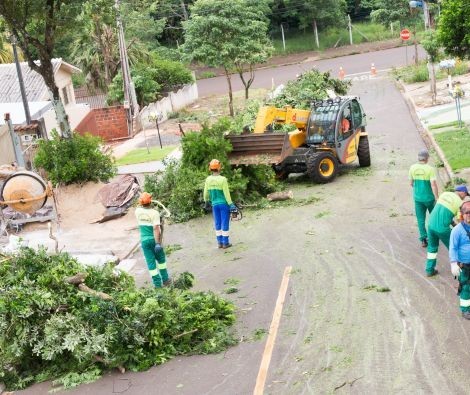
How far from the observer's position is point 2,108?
26656 mm

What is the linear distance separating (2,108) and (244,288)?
17.4 m

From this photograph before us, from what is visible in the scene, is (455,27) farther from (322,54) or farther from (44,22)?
(322,54)

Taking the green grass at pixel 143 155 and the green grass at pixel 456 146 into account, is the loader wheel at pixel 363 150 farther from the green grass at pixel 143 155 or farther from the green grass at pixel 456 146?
the green grass at pixel 143 155

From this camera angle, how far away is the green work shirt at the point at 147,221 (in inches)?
480

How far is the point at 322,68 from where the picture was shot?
48062 mm

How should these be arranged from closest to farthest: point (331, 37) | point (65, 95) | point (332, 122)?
point (332, 122) < point (65, 95) < point (331, 37)

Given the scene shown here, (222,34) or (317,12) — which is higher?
(317,12)

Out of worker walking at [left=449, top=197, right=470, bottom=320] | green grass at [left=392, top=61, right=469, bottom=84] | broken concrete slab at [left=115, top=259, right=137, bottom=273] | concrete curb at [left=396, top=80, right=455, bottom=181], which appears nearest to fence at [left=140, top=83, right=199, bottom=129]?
concrete curb at [left=396, top=80, right=455, bottom=181]

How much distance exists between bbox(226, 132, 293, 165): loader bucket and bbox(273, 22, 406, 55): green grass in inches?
1533

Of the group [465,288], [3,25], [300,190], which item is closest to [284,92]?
[300,190]

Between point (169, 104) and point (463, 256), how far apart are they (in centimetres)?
3137

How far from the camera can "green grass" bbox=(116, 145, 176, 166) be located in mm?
27430

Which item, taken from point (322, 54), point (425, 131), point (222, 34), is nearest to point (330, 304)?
point (425, 131)

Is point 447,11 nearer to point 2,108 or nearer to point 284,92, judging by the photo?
point 284,92
